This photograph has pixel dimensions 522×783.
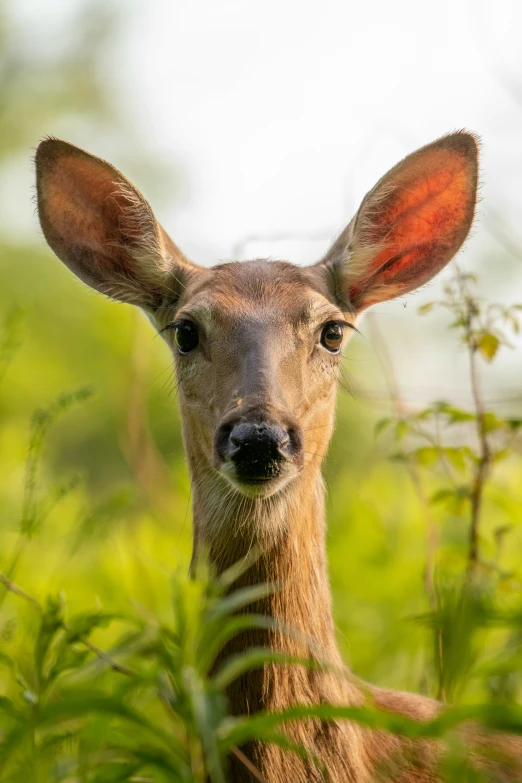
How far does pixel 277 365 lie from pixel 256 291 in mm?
532

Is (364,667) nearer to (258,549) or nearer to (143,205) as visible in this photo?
(258,549)

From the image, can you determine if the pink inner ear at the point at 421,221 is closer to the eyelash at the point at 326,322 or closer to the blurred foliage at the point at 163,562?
the blurred foliage at the point at 163,562

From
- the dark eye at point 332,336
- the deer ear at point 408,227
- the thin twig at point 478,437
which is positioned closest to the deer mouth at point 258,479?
the dark eye at point 332,336

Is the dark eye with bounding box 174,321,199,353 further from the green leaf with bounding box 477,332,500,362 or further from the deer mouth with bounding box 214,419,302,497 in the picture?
the green leaf with bounding box 477,332,500,362

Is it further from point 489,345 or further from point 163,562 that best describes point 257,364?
point 163,562

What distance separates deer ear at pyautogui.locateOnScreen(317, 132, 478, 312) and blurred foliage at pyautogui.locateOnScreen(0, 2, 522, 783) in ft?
1.41

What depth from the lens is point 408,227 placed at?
5469 millimetres

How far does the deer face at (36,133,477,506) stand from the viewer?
4047 mm

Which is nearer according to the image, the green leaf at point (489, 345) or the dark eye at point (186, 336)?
the dark eye at point (186, 336)

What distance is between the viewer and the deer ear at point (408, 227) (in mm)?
5188

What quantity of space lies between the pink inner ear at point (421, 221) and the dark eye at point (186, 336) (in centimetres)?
110

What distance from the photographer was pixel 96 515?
4.39m

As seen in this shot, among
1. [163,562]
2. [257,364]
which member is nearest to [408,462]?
[257,364]

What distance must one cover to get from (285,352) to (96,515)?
100cm
